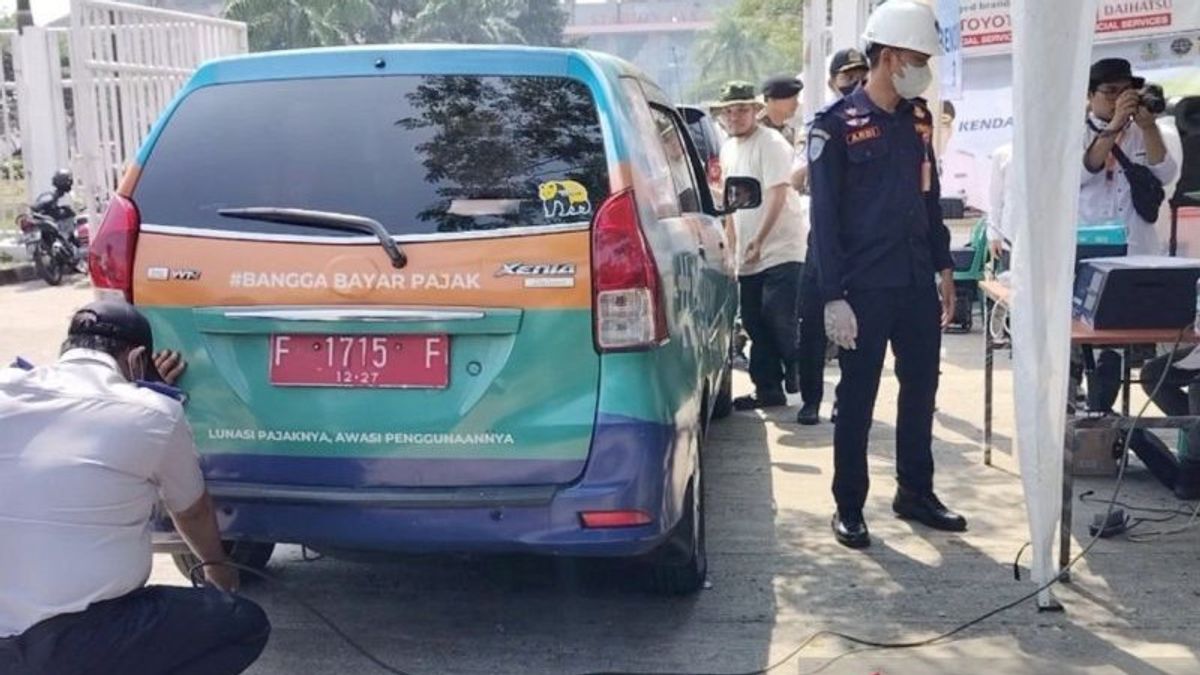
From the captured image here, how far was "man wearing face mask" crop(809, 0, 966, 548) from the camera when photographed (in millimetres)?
4637

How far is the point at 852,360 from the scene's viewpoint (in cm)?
479

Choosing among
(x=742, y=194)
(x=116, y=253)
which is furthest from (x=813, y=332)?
(x=116, y=253)

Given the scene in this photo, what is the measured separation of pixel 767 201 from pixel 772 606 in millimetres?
3169

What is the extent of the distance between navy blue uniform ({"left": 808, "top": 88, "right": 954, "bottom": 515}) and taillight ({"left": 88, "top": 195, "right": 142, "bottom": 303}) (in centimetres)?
235

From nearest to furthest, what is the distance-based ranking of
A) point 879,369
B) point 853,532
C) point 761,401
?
point 879,369 < point 853,532 < point 761,401

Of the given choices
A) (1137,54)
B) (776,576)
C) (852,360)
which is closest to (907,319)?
(852,360)

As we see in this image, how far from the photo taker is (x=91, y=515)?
279cm

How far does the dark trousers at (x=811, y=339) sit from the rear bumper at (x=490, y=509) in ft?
11.2

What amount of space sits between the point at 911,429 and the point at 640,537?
1.88m

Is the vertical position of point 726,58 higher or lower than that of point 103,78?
higher

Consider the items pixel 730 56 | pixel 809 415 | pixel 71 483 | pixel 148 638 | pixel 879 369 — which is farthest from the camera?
pixel 730 56

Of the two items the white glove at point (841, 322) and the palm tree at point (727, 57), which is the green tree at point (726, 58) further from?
the white glove at point (841, 322)

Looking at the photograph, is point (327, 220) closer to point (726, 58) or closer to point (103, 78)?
point (103, 78)

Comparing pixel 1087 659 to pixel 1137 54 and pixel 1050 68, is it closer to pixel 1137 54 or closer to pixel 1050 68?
pixel 1050 68
